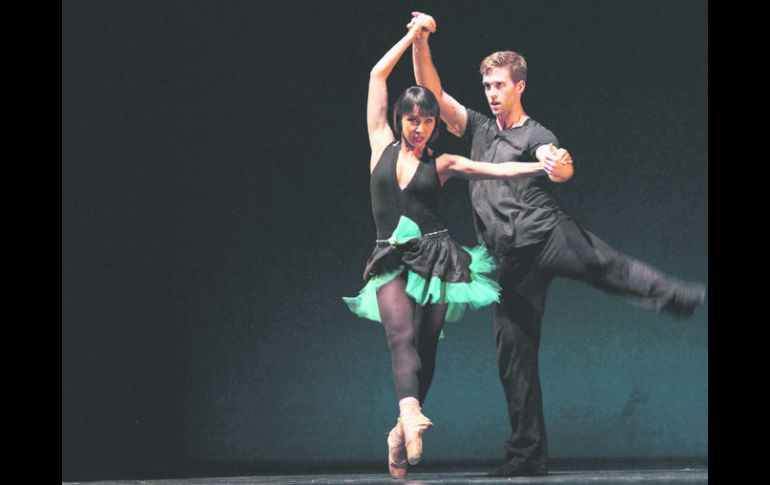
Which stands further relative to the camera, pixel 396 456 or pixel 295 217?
pixel 295 217

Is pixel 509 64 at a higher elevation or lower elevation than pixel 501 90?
higher

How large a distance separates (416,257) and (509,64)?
1040 millimetres

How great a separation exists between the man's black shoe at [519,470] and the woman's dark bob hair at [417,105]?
1.42 m

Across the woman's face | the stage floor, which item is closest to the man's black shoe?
the stage floor

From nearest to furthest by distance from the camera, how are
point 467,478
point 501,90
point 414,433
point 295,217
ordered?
point 414,433 → point 467,478 → point 501,90 → point 295,217

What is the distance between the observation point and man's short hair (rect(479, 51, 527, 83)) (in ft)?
17.5

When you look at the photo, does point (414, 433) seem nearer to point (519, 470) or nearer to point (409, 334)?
point (409, 334)

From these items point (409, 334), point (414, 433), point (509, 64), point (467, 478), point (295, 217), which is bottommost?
point (467, 478)

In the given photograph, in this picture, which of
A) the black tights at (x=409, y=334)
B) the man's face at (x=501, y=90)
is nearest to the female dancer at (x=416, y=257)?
the black tights at (x=409, y=334)

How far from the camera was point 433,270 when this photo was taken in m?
4.91

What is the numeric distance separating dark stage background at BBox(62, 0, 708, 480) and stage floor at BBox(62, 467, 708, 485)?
223mm

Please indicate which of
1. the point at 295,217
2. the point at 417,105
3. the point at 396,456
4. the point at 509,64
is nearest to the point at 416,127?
the point at 417,105

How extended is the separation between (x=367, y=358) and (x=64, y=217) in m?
1.57

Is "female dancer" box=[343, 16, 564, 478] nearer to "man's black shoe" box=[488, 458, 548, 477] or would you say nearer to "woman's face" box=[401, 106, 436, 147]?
"woman's face" box=[401, 106, 436, 147]
